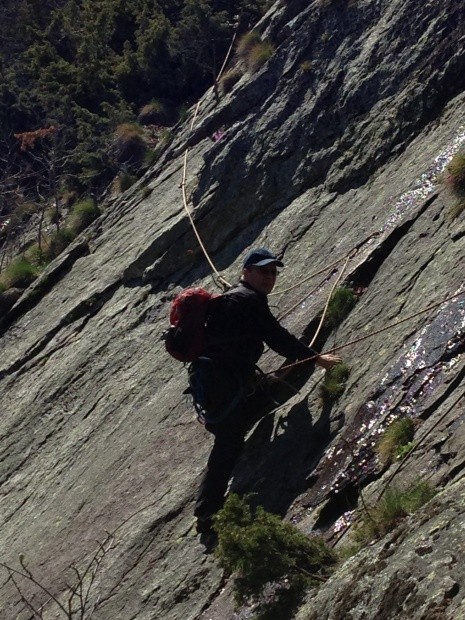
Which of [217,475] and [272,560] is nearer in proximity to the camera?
[272,560]

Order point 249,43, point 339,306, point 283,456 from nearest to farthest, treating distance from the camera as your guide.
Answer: point 283,456, point 339,306, point 249,43

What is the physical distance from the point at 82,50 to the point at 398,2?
46.1ft

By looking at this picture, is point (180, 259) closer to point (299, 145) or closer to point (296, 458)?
point (299, 145)

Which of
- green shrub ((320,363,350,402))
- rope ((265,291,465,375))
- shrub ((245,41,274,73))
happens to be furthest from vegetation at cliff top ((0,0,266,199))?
green shrub ((320,363,350,402))

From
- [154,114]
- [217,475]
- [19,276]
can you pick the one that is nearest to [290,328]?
[217,475]

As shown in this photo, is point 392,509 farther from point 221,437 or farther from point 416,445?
point 221,437

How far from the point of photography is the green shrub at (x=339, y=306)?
9438 mm

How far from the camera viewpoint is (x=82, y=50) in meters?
26.0

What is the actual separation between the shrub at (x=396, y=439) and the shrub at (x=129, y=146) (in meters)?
15.3

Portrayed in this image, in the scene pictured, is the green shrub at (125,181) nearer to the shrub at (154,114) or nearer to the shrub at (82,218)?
the shrub at (82,218)

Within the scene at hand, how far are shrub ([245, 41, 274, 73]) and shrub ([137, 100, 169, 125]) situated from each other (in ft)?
22.5

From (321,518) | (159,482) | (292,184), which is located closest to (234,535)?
(321,518)

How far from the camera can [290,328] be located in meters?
10.1

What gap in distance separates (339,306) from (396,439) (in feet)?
8.47
